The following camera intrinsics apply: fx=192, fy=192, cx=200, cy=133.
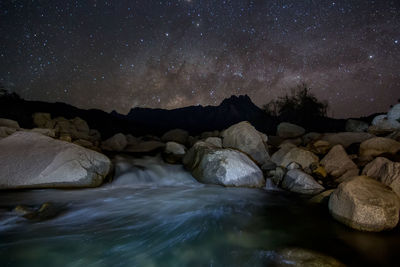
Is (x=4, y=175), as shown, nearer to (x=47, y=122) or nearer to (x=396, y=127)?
(x=47, y=122)

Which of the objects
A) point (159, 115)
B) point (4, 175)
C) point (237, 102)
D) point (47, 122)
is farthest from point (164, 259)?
point (159, 115)

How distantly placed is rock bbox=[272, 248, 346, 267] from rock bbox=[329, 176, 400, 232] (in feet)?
4.73

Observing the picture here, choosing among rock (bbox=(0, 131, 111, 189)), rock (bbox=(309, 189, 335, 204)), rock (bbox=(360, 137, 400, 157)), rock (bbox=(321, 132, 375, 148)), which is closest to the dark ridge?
rock (bbox=(321, 132, 375, 148))

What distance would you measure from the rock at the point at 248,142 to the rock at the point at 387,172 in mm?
4009

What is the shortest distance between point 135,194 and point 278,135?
1444 cm

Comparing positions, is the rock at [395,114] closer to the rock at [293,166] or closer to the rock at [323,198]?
the rock at [293,166]

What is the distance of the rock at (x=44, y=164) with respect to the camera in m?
5.63

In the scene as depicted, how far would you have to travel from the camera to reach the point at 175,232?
4082 millimetres

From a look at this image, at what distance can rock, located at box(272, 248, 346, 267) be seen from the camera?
262 cm

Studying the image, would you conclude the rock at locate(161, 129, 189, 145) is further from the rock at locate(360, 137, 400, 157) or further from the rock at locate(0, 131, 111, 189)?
the rock at locate(360, 137, 400, 157)

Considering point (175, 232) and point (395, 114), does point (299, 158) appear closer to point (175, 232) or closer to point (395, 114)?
point (175, 232)

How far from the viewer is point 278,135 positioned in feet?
56.9

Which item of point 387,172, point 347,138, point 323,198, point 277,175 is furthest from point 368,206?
point 347,138

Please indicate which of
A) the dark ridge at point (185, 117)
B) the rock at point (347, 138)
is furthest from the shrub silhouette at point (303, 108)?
the rock at point (347, 138)
